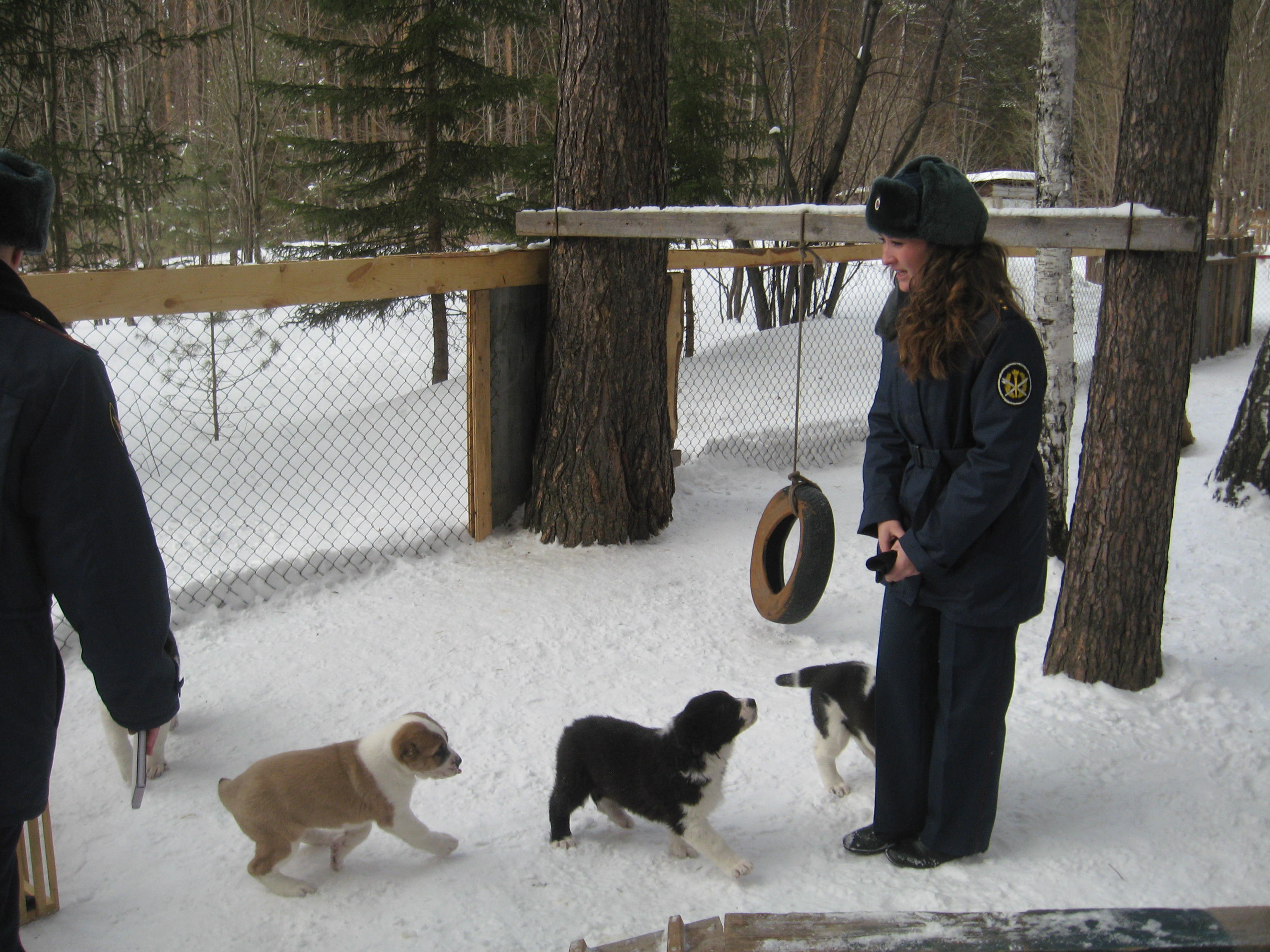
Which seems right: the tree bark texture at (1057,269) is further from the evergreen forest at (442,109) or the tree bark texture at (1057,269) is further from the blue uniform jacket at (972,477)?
the blue uniform jacket at (972,477)

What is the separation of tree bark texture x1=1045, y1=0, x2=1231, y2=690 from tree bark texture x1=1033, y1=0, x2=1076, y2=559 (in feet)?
5.76

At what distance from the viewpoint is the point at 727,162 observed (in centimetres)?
1166

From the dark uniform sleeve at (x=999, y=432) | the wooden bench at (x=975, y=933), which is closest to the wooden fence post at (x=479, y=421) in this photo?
the dark uniform sleeve at (x=999, y=432)

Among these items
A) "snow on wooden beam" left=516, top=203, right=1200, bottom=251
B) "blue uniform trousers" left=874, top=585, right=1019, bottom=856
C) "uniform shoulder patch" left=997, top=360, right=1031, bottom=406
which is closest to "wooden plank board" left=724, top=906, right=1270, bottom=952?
"blue uniform trousers" left=874, top=585, right=1019, bottom=856

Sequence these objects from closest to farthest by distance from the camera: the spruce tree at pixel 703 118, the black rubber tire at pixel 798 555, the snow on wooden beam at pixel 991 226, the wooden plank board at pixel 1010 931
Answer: the wooden plank board at pixel 1010 931 → the black rubber tire at pixel 798 555 → the snow on wooden beam at pixel 991 226 → the spruce tree at pixel 703 118

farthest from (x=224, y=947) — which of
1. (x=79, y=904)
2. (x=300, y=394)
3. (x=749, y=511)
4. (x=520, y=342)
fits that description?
(x=300, y=394)

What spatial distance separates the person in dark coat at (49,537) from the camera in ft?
5.83

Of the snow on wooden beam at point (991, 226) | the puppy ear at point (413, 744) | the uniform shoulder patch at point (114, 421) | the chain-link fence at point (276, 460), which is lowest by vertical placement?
the chain-link fence at point (276, 460)

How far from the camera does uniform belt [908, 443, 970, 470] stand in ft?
9.25

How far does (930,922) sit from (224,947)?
1.93 metres

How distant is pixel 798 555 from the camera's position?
3.53 meters

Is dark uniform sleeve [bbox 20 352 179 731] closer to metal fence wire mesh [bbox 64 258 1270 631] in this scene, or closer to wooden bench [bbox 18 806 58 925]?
wooden bench [bbox 18 806 58 925]

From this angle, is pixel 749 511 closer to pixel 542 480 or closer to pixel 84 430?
pixel 542 480

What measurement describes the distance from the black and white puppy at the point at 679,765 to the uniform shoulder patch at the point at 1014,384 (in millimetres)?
1168
